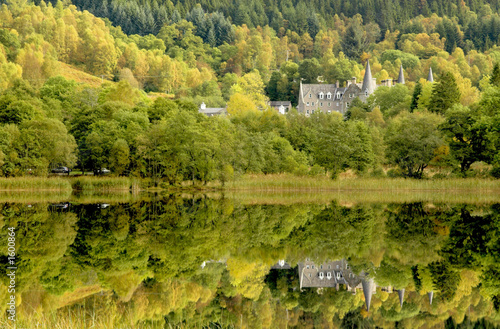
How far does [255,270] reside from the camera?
1738 centimetres

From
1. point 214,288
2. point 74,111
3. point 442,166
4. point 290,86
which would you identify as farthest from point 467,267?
point 290,86

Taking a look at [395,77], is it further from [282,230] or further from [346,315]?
[346,315]

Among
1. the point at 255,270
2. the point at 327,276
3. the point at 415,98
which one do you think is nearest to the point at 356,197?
the point at 255,270

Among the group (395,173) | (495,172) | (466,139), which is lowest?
(395,173)

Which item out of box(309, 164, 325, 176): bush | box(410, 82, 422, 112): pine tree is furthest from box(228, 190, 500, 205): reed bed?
box(410, 82, 422, 112): pine tree

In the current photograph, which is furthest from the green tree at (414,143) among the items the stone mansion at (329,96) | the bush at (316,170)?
the stone mansion at (329,96)

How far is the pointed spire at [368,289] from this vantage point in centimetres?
1402

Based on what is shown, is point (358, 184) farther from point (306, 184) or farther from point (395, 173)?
point (395, 173)

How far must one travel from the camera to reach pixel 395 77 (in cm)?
17150

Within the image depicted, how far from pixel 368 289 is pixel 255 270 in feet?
12.4

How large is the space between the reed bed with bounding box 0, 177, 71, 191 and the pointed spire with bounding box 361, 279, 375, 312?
39145mm

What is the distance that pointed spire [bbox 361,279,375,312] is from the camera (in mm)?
14020

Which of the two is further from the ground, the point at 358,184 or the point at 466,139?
the point at 466,139

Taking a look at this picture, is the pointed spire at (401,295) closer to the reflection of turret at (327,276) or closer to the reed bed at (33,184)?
the reflection of turret at (327,276)
